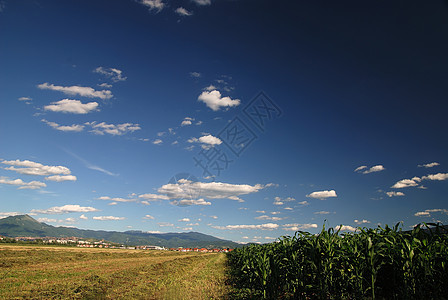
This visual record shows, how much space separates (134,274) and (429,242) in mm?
23056

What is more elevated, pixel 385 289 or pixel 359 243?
pixel 359 243

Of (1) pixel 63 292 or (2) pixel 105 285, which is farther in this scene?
(2) pixel 105 285

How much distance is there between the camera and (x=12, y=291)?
15.2 meters

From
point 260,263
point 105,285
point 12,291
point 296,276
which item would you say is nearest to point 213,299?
point 260,263

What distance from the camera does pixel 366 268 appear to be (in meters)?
9.07

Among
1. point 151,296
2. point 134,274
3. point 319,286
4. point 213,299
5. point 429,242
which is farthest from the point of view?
point 134,274

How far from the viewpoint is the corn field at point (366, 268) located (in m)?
7.55

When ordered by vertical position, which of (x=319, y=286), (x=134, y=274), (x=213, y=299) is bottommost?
(x=134, y=274)

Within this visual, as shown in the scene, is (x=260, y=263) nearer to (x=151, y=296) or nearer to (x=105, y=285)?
(x=151, y=296)

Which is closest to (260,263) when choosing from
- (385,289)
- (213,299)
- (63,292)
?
(213,299)

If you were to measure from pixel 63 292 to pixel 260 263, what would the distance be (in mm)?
12203

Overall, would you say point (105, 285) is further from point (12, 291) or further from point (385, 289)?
point (385, 289)

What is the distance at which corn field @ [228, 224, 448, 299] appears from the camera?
24.8ft

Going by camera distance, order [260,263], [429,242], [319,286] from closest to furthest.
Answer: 1. [429,242]
2. [319,286]
3. [260,263]
